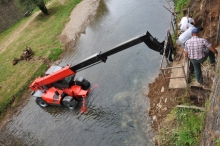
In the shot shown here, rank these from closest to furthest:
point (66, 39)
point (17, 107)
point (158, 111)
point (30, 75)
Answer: point (158, 111), point (17, 107), point (30, 75), point (66, 39)

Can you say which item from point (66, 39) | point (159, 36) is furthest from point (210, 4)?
point (66, 39)

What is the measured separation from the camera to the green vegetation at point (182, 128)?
349 inches

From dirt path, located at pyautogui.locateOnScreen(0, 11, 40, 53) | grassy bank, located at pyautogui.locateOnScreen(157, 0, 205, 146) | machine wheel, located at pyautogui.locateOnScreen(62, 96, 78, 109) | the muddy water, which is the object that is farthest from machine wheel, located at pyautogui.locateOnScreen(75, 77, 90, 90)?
dirt path, located at pyautogui.locateOnScreen(0, 11, 40, 53)

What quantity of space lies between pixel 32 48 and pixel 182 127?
18899 millimetres

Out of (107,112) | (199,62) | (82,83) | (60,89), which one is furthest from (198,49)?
(60,89)

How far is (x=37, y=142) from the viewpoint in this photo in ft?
44.7

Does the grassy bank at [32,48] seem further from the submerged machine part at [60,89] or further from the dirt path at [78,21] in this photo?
the submerged machine part at [60,89]

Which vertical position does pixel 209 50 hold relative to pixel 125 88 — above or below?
above

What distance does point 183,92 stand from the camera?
10703 millimetres

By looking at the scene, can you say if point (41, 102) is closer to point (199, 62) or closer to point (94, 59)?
point (94, 59)

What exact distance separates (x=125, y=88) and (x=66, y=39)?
38.8ft

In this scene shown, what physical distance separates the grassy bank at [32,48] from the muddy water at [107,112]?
2361 millimetres

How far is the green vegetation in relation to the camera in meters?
8.87

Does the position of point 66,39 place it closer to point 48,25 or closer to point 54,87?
point 48,25
